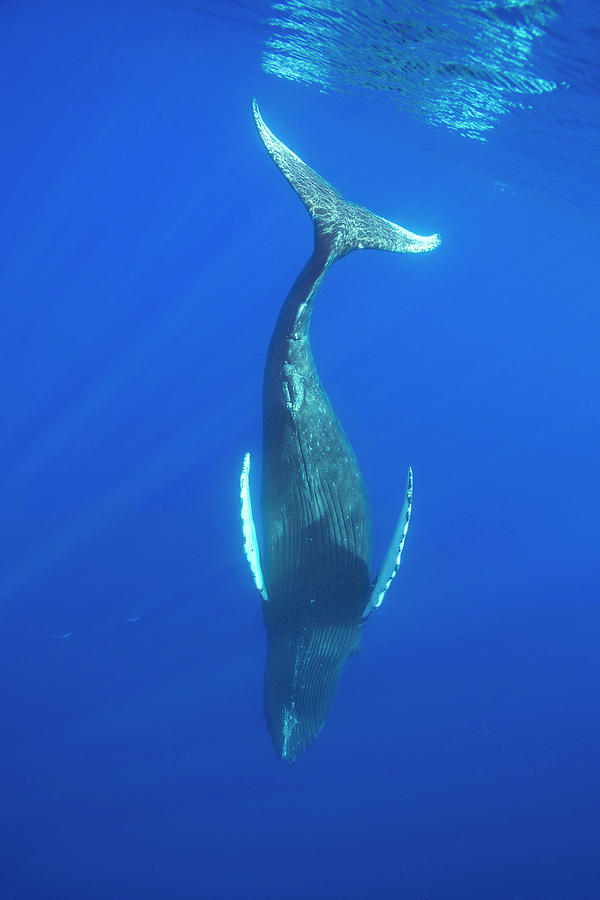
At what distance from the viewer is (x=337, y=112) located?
2573 centimetres

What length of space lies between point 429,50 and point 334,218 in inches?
434

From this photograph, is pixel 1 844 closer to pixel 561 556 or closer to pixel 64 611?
pixel 64 611

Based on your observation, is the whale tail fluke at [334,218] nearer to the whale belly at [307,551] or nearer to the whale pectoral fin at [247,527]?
the whale belly at [307,551]

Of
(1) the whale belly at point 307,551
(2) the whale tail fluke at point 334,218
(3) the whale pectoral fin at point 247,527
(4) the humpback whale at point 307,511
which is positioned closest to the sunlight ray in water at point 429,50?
(2) the whale tail fluke at point 334,218

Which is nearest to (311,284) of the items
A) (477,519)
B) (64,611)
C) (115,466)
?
(64,611)

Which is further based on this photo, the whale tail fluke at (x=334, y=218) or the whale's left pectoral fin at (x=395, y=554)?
the whale tail fluke at (x=334, y=218)

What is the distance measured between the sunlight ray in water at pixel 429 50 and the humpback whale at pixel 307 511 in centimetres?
713

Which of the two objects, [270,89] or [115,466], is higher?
[270,89]

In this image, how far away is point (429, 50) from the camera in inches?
527

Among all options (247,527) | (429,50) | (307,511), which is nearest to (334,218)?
(307,511)

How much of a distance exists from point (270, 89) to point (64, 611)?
24.8 meters

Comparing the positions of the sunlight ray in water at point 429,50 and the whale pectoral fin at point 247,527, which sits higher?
the sunlight ray in water at point 429,50

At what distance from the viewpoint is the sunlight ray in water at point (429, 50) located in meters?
10.9

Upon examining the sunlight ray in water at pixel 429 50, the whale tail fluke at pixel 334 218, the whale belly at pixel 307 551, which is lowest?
the whale belly at pixel 307 551
